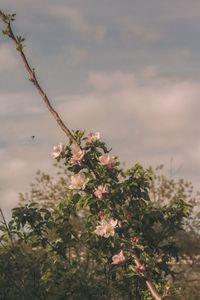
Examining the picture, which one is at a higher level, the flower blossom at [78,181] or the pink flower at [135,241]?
the flower blossom at [78,181]

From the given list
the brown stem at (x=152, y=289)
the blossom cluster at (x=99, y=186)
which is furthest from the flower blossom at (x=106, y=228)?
the brown stem at (x=152, y=289)

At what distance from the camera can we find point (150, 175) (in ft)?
24.0

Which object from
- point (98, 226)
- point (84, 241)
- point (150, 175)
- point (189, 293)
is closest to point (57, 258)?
point (84, 241)

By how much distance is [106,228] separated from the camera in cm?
670

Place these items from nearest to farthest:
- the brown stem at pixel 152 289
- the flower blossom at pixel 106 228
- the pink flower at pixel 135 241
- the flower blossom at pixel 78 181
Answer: the brown stem at pixel 152 289
the flower blossom at pixel 106 228
the flower blossom at pixel 78 181
the pink flower at pixel 135 241

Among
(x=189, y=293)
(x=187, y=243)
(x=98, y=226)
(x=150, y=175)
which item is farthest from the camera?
(x=187, y=243)

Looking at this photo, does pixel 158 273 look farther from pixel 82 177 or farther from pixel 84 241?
pixel 82 177

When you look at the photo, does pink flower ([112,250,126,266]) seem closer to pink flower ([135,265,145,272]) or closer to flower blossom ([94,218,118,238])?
pink flower ([135,265,145,272])

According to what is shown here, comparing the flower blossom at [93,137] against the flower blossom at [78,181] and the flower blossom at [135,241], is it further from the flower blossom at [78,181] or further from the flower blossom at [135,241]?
the flower blossom at [135,241]

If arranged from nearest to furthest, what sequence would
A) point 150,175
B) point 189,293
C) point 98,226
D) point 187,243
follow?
point 98,226 → point 150,175 → point 189,293 → point 187,243

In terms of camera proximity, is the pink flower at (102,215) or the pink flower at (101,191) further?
the pink flower at (102,215)

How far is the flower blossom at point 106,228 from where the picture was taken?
6.66m

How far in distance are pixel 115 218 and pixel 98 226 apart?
220 millimetres

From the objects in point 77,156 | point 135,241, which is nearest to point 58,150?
point 77,156
